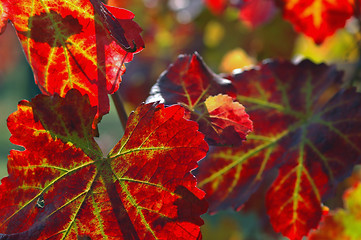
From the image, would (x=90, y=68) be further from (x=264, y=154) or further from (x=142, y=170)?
(x=264, y=154)

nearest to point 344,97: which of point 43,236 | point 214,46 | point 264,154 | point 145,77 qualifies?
point 264,154

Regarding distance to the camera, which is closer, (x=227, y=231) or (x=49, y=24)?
(x=49, y=24)

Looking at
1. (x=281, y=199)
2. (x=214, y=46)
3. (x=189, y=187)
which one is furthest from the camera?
(x=214, y=46)

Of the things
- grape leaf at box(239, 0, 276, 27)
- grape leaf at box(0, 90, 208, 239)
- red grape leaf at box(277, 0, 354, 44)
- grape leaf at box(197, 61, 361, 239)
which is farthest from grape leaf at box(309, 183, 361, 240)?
grape leaf at box(239, 0, 276, 27)

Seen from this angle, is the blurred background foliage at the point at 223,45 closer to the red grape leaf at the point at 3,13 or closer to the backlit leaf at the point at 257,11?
the backlit leaf at the point at 257,11

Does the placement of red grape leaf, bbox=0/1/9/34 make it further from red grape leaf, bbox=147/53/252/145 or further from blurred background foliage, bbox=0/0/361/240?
blurred background foliage, bbox=0/0/361/240

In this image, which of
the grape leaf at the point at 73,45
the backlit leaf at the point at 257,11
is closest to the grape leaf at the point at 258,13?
the backlit leaf at the point at 257,11
